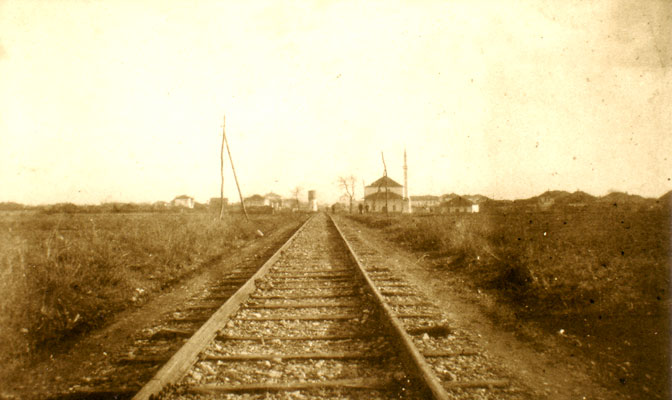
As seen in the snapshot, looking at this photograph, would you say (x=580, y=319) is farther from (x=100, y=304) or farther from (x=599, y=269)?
(x=100, y=304)

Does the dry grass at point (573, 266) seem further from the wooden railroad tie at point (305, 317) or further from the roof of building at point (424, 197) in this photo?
the roof of building at point (424, 197)

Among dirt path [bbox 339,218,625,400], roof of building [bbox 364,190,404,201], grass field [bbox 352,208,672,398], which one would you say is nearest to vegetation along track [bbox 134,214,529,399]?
dirt path [bbox 339,218,625,400]

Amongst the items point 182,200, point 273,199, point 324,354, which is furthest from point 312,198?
point 324,354

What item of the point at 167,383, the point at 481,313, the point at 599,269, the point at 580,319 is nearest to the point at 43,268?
the point at 167,383

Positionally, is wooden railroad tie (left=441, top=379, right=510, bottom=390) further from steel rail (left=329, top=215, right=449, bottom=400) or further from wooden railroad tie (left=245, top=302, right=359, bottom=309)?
wooden railroad tie (left=245, top=302, right=359, bottom=309)

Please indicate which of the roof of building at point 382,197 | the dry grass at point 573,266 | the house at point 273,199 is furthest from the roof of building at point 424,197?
the dry grass at point 573,266

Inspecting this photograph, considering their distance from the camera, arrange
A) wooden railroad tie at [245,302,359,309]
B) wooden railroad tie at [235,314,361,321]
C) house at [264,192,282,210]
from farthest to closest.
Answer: house at [264,192,282,210] < wooden railroad tie at [245,302,359,309] < wooden railroad tie at [235,314,361,321]

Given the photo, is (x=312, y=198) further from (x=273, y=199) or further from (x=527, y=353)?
(x=527, y=353)
